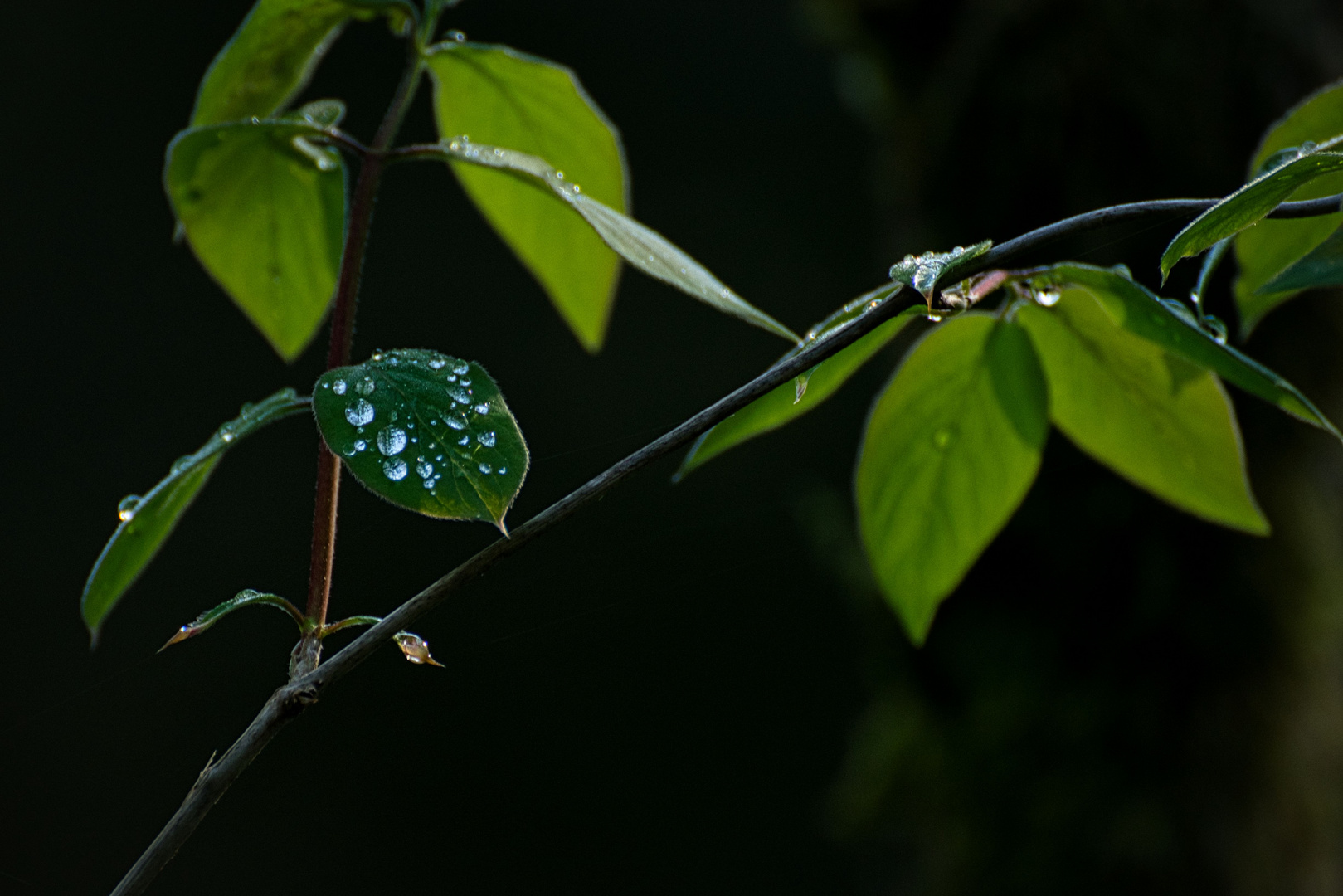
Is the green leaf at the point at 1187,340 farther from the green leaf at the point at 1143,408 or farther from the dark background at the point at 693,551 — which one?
the dark background at the point at 693,551

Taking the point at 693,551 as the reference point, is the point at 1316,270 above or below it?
above

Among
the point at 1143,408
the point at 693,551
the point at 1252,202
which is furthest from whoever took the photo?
the point at 693,551

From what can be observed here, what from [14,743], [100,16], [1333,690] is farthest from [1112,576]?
[100,16]

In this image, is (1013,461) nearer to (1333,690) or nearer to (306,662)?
(306,662)

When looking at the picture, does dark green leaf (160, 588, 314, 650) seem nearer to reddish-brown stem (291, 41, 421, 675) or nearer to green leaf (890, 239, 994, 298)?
reddish-brown stem (291, 41, 421, 675)

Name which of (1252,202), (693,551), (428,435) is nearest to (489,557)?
(428,435)

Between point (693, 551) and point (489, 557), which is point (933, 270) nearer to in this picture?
point (489, 557)

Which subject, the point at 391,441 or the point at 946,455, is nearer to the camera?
the point at 391,441

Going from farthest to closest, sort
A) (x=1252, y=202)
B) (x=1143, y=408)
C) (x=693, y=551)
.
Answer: (x=693, y=551), (x=1143, y=408), (x=1252, y=202)
